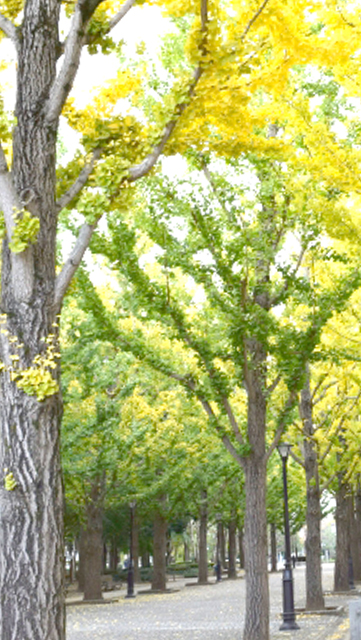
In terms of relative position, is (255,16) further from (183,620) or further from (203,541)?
(203,541)

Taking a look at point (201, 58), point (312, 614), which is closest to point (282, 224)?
point (201, 58)

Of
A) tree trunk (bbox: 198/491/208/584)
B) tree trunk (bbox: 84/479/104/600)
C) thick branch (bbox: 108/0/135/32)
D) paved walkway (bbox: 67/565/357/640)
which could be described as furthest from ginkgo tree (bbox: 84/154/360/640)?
tree trunk (bbox: 198/491/208/584)

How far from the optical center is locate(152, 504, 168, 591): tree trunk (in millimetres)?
30625

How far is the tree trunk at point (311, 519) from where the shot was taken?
18312mm

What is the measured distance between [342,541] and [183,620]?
709 cm

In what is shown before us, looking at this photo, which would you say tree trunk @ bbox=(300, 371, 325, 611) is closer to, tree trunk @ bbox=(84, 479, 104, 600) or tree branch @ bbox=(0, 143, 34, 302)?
tree trunk @ bbox=(84, 479, 104, 600)

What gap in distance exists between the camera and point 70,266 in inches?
232

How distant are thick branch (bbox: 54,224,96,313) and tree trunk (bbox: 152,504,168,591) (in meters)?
25.8

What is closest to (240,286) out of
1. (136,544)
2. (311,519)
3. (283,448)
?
→ (283,448)

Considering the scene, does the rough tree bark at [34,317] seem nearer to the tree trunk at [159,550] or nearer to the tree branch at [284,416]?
the tree branch at [284,416]

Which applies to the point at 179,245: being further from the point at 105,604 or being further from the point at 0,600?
the point at 105,604

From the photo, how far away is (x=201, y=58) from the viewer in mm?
6125

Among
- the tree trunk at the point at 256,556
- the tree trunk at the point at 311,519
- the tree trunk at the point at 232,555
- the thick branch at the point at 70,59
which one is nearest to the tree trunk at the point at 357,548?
the tree trunk at the point at 232,555

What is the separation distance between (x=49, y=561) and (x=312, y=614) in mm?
14071
